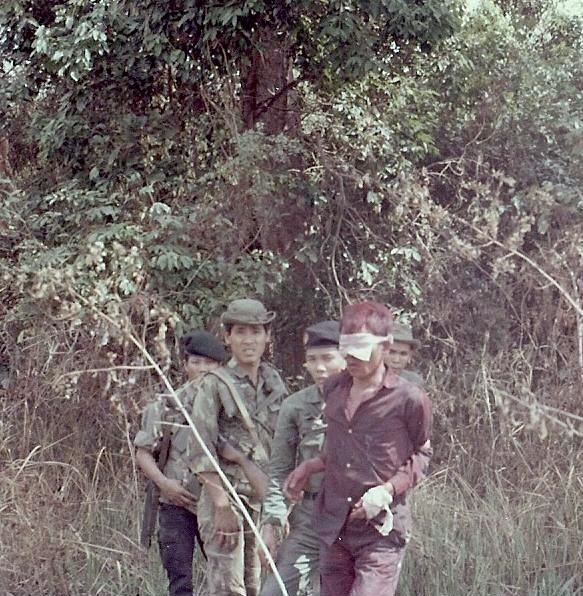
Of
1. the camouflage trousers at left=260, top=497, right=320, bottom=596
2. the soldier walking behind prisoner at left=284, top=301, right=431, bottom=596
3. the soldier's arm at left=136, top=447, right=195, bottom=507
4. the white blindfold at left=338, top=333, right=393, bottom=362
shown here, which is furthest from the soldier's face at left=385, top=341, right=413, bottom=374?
the soldier's arm at left=136, top=447, right=195, bottom=507

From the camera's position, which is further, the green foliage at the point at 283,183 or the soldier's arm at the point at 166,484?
the green foliage at the point at 283,183

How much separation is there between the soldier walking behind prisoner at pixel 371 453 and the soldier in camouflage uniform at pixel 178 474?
1368 mm

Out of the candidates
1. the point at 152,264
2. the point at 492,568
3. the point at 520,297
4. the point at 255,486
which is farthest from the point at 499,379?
the point at 255,486

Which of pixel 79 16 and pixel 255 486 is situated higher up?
pixel 79 16

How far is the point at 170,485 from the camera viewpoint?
525 cm

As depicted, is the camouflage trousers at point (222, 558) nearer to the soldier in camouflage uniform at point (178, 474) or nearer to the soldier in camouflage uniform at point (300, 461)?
the soldier in camouflage uniform at point (178, 474)

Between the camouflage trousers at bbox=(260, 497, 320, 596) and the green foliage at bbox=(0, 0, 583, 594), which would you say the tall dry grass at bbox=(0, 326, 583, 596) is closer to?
the green foliage at bbox=(0, 0, 583, 594)

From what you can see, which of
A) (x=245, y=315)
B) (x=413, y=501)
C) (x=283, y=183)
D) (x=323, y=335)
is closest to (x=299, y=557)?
(x=323, y=335)

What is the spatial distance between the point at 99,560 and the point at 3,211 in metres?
2.94

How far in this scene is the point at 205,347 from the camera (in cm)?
537

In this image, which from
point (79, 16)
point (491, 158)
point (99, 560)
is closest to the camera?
point (99, 560)

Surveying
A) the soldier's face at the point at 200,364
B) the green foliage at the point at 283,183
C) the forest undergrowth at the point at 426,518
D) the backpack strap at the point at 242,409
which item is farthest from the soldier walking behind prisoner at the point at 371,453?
the green foliage at the point at 283,183

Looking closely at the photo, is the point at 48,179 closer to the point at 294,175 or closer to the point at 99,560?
the point at 294,175

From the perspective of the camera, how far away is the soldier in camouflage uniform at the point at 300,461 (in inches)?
178
